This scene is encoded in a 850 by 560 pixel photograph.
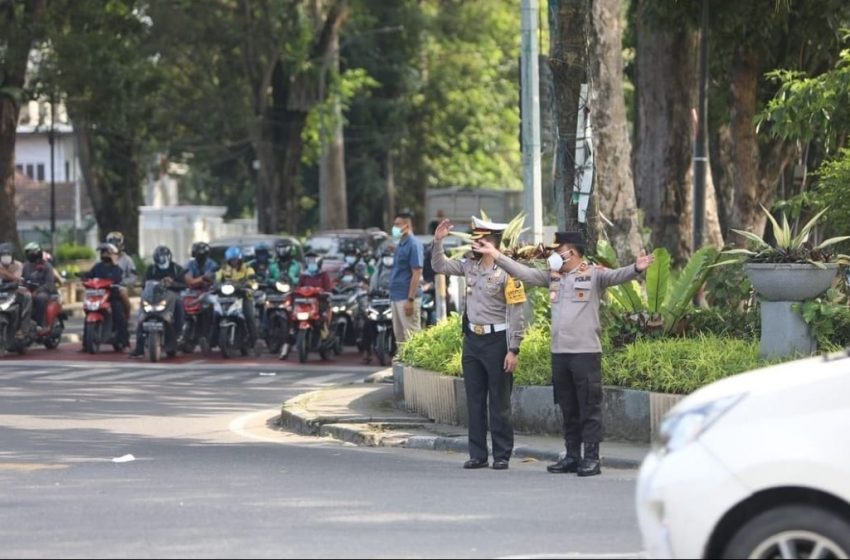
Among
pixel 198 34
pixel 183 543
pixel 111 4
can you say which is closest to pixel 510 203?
pixel 198 34

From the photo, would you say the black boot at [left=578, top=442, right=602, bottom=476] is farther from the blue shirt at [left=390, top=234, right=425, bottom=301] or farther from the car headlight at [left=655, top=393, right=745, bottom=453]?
the blue shirt at [left=390, top=234, right=425, bottom=301]

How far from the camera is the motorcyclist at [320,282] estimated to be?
83.6 feet

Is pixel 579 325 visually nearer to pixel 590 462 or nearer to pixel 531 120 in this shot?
pixel 590 462

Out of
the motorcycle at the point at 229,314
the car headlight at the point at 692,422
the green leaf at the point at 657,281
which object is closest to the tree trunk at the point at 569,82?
the green leaf at the point at 657,281

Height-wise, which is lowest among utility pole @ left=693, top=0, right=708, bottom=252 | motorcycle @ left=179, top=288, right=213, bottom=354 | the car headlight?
motorcycle @ left=179, top=288, right=213, bottom=354

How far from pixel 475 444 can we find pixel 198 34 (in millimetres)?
36484

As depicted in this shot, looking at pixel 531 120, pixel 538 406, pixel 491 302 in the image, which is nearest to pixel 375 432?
pixel 538 406

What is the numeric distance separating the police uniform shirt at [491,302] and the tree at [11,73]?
23171 millimetres

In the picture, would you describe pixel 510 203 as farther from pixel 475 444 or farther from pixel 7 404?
pixel 475 444

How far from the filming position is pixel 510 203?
183 feet

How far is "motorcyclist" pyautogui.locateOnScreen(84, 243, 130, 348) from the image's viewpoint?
87.0 ft

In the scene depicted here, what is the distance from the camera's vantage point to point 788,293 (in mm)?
14047

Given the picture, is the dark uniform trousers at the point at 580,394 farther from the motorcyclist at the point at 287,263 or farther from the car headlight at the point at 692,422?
the motorcyclist at the point at 287,263

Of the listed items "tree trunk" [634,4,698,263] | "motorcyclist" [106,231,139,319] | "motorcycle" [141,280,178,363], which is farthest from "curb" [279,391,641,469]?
"tree trunk" [634,4,698,263]
